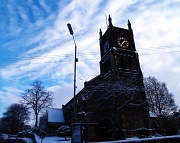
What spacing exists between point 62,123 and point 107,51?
28.3 meters

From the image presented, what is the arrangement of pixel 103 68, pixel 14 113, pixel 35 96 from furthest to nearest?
pixel 14 113 < pixel 35 96 < pixel 103 68

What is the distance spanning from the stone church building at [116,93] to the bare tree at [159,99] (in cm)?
631

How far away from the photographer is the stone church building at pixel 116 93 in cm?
2109

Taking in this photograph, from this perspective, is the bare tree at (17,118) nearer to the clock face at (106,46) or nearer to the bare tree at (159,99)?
the clock face at (106,46)

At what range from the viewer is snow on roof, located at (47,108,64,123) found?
5594 cm

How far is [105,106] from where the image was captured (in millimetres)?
21750

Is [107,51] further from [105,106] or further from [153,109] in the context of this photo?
[105,106]

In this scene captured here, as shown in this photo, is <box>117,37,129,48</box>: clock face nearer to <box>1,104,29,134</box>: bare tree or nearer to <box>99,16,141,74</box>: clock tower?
<box>99,16,141,74</box>: clock tower

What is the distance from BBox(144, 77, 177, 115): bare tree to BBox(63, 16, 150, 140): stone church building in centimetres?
631

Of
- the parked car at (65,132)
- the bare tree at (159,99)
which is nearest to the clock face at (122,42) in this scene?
the bare tree at (159,99)

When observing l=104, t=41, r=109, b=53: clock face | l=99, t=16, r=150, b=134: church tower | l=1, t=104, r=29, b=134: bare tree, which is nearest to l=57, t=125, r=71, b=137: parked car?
l=99, t=16, r=150, b=134: church tower

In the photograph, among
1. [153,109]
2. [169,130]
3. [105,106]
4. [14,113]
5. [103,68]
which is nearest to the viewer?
[105,106]

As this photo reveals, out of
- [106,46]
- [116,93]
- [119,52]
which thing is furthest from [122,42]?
[116,93]

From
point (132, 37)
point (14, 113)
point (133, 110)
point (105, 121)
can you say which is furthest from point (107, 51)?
point (14, 113)
